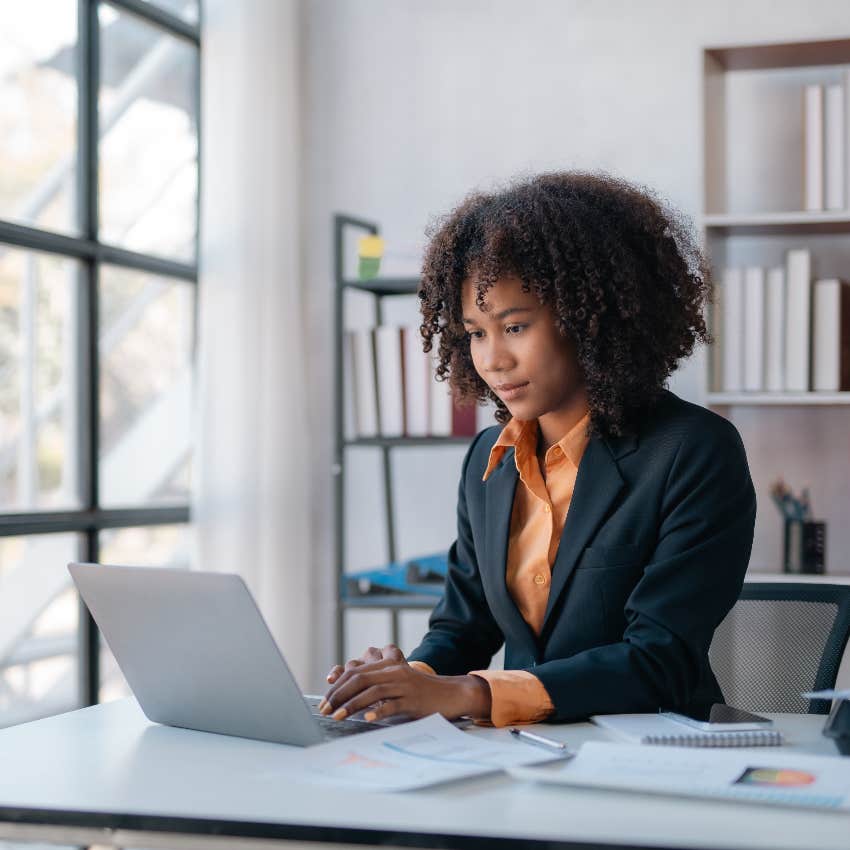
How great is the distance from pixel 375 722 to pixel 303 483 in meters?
2.28

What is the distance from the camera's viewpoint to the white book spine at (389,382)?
3.20 meters

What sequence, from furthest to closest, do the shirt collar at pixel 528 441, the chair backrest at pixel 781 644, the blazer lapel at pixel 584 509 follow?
the chair backrest at pixel 781 644, the shirt collar at pixel 528 441, the blazer lapel at pixel 584 509

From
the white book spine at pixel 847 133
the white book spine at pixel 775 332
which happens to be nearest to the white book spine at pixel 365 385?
the white book spine at pixel 775 332

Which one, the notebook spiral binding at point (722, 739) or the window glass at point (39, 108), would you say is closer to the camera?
the notebook spiral binding at point (722, 739)

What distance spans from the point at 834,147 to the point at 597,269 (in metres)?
1.52

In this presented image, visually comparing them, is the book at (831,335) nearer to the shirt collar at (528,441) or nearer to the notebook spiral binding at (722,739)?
the shirt collar at (528,441)

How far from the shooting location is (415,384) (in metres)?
3.21

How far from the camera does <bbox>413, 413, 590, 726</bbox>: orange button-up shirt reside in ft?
5.51

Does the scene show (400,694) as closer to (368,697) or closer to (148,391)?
(368,697)

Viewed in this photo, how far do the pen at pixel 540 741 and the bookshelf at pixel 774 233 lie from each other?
1.92 m

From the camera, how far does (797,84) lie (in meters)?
3.28

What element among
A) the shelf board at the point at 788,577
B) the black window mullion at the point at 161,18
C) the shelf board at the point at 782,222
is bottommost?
the shelf board at the point at 788,577

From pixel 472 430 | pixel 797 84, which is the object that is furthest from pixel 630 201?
pixel 797 84

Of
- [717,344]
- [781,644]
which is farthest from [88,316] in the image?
[781,644]
